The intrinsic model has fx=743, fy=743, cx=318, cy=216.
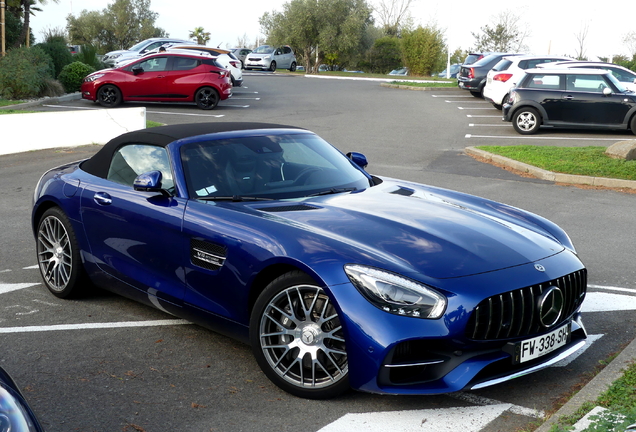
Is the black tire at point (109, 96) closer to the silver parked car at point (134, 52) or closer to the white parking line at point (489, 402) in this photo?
the silver parked car at point (134, 52)

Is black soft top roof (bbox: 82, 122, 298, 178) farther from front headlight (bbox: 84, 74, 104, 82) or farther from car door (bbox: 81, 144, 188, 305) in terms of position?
front headlight (bbox: 84, 74, 104, 82)

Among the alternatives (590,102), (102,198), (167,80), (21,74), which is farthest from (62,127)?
(590,102)

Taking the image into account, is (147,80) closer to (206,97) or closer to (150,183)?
(206,97)

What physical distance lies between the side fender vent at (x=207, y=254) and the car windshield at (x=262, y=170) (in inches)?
15.4

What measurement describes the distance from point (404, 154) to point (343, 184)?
1036 centimetres

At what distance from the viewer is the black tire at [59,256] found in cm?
582

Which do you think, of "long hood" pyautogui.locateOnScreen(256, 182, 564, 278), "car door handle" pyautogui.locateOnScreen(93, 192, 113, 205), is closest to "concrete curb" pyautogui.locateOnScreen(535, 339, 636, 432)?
"long hood" pyautogui.locateOnScreen(256, 182, 564, 278)

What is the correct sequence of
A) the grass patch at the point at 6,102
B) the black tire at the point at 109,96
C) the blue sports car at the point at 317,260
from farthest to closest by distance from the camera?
1. the black tire at the point at 109,96
2. the grass patch at the point at 6,102
3. the blue sports car at the point at 317,260

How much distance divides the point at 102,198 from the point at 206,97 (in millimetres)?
18401

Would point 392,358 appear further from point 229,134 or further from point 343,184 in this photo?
point 229,134

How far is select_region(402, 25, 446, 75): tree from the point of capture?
4638 cm

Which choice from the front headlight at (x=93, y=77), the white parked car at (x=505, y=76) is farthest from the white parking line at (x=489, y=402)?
A: the front headlight at (x=93, y=77)

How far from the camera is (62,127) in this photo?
15.8 metres

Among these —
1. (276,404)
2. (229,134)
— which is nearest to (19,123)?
(229,134)
